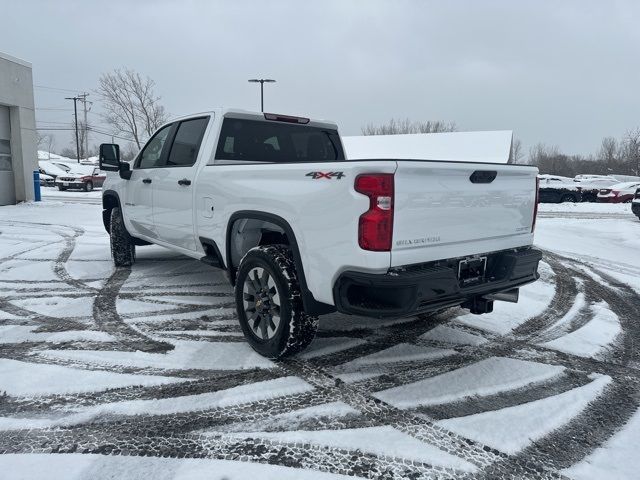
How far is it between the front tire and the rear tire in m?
3.49

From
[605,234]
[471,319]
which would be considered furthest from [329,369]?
[605,234]

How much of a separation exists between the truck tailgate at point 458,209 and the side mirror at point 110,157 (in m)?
4.52

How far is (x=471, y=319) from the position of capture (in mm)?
4824

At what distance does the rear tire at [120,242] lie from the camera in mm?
6625

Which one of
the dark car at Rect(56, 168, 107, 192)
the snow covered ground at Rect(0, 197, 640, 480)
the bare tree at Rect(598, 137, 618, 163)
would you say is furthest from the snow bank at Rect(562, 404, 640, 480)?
the bare tree at Rect(598, 137, 618, 163)

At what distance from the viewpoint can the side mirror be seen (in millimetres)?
6074

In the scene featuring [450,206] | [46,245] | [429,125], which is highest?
[429,125]

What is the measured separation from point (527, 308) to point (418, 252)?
2.97 meters

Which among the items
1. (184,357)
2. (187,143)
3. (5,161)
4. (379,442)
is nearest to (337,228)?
(379,442)

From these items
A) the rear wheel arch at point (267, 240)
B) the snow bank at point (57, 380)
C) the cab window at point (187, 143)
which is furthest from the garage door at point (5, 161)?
the rear wheel arch at point (267, 240)

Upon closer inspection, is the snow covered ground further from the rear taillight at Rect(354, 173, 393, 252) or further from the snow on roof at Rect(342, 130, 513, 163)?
the snow on roof at Rect(342, 130, 513, 163)

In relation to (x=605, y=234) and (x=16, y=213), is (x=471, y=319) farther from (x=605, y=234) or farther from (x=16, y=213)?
(x=16, y=213)

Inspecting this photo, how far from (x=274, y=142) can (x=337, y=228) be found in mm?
2315

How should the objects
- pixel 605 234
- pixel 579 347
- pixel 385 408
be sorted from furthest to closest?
pixel 605 234 → pixel 579 347 → pixel 385 408
